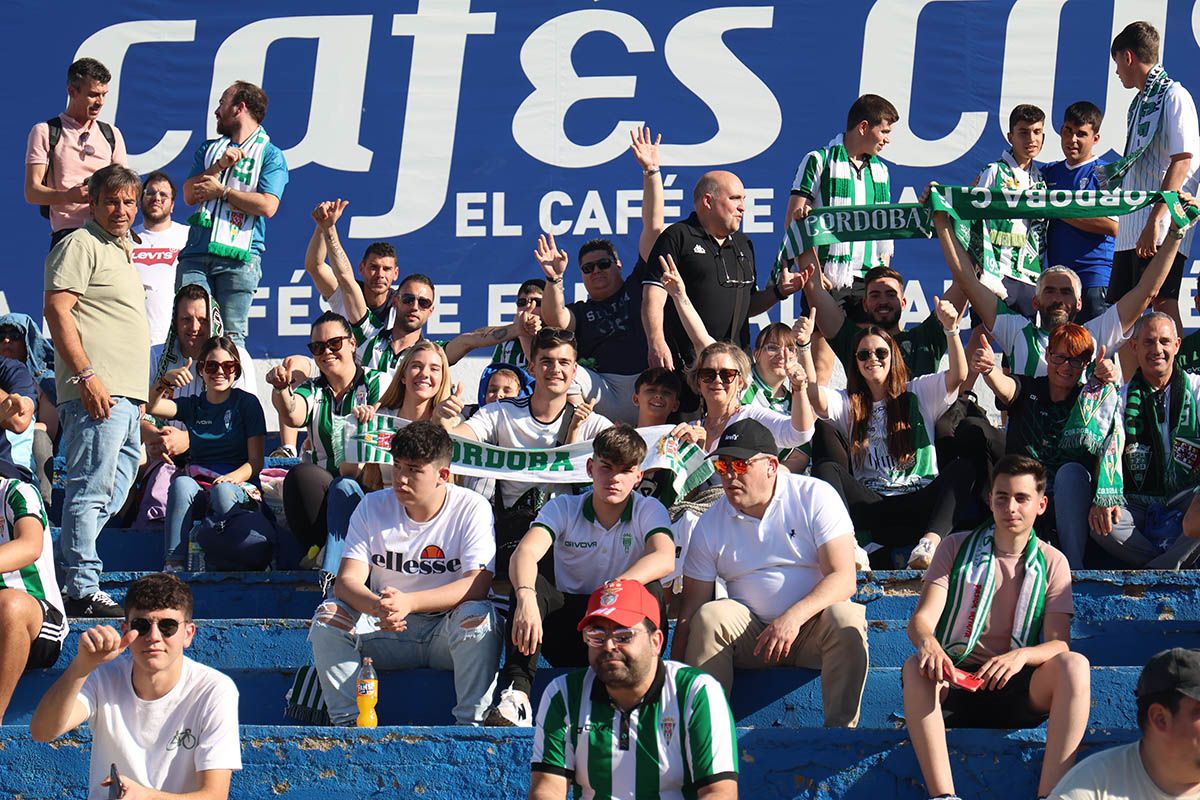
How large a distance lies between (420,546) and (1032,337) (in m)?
3.11

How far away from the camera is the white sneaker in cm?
507

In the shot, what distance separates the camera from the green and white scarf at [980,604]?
193 inches

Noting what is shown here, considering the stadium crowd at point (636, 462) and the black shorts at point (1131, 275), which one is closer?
the stadium crowd at point (636, 462)

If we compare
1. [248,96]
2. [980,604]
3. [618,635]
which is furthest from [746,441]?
[248,96]

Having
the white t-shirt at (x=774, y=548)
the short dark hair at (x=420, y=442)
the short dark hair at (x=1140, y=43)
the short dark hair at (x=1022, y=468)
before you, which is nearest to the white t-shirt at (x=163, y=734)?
the short dark hair at (x=420, y=442)

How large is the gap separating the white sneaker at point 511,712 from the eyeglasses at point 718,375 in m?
1.93

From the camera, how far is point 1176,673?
3805mm

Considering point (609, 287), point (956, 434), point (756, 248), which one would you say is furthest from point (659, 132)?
point (956, 434)

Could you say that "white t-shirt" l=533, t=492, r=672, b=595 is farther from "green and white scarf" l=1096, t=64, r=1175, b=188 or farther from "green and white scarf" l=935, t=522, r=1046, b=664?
"green and white scarf" l=1096, t=64, r=1175, b=188

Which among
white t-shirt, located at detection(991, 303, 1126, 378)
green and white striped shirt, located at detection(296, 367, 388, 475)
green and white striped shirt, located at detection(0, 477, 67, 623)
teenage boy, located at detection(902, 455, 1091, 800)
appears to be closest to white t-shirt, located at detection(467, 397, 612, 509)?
green and white striped shirt, located at detection(296, 367, 388, 475)

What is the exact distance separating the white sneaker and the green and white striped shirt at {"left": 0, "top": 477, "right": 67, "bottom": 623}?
163 centimetres

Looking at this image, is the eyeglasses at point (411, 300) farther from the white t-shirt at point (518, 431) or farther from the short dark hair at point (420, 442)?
the short dark hair at point (420, 442)

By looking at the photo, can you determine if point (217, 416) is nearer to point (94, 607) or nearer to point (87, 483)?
point (87, 483)

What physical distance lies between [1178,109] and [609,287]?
2899 mm
